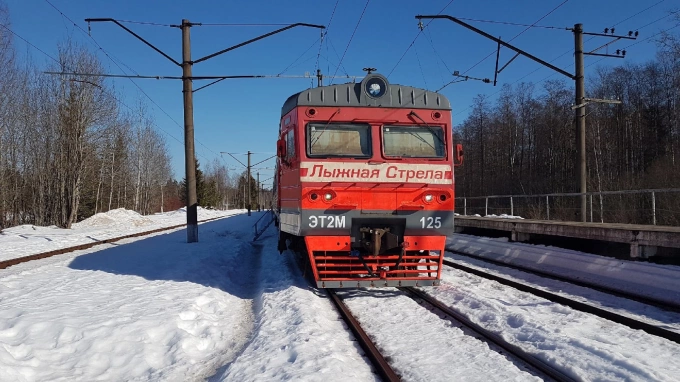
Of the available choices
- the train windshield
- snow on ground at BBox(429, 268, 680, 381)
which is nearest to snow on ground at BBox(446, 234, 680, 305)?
snow on ground at BBox(429, 268, 680, 381)

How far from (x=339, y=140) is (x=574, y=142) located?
137 ft

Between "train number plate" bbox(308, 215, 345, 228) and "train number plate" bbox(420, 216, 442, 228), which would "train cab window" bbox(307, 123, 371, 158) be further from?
"train number plate" bbox(420, 216, 442, 228)

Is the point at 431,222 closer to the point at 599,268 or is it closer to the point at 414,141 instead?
the point at 414,141

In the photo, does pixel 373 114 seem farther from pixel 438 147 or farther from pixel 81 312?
pixel 81 312

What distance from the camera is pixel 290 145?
343 inches

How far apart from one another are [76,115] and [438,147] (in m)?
29.7

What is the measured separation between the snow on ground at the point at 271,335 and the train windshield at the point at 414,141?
7.57 feet

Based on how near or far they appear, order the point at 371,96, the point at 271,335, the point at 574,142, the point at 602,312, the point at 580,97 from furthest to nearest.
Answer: the point at 574,142
the point at 580,97
the point at 371,96
the point at 602,312
the point at 271,335

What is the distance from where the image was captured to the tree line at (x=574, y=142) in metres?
36.2

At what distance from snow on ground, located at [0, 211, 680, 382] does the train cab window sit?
232 cm

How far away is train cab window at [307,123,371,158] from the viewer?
8148 millimetres

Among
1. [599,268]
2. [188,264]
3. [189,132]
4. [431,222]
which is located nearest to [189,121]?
[189,132]

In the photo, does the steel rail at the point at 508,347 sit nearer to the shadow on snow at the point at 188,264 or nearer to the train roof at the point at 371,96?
the train roof at the point at 371,96

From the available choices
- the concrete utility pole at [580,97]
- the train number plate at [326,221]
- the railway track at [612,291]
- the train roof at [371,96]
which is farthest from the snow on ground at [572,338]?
the concrete utility pole at [580,97]
